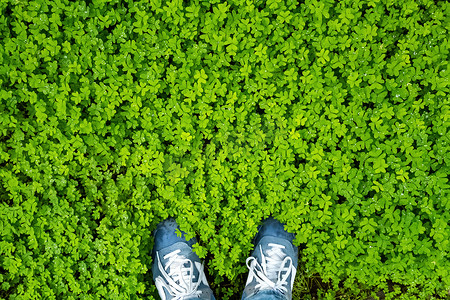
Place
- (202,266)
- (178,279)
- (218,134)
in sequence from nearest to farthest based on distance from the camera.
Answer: (218,134) < (178,279) < (202,266)

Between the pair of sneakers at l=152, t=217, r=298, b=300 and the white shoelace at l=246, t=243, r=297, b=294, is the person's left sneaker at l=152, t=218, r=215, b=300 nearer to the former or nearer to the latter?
the pair of sneakers at l=152, t=217, r=298, b=300

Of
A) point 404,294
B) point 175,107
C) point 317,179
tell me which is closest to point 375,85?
point 317,179

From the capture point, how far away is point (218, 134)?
3602mm

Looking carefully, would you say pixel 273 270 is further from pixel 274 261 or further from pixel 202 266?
pixel 202 266

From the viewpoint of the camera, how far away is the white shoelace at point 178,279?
12.4 ft

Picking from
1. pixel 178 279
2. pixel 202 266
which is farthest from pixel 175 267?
pixel 202 266

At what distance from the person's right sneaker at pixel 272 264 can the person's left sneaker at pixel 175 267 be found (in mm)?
585

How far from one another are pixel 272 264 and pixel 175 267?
1.18 metres

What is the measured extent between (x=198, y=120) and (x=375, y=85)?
1969mm

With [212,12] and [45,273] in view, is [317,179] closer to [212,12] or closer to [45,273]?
[212,12]

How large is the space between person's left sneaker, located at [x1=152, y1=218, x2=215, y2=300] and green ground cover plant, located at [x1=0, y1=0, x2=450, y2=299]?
0.65ft

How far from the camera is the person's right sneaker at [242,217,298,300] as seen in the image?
12.5ft

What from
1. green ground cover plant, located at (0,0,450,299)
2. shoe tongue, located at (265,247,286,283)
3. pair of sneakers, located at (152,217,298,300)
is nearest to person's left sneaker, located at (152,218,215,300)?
pair of sneakers, located at (152,217,298,300)

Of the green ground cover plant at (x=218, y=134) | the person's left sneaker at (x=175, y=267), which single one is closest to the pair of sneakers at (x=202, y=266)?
the person's left sneaker at (x=175, y=267)
